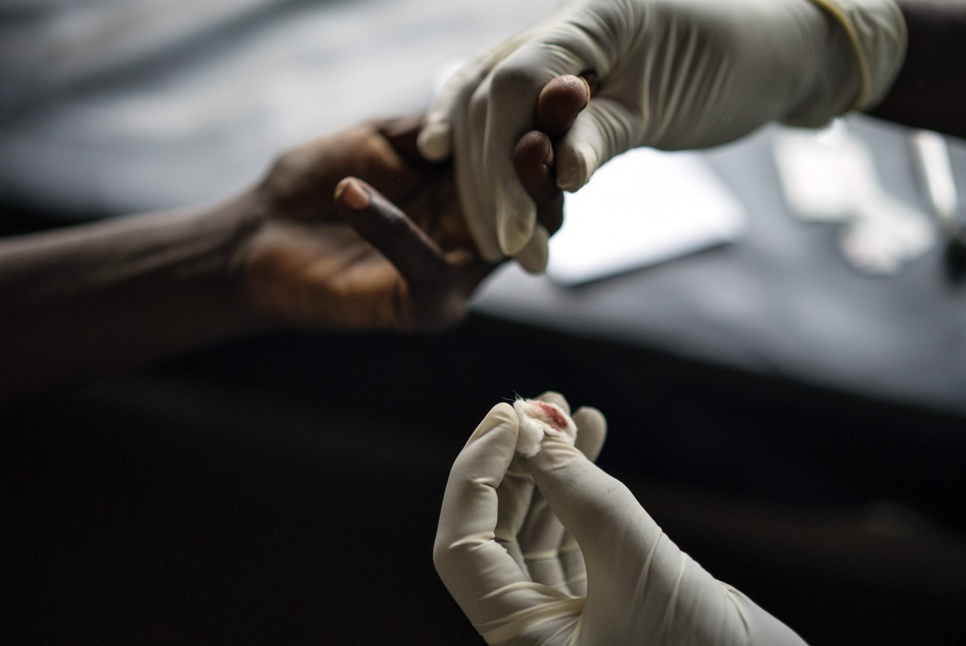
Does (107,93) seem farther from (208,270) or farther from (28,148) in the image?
(208,270)

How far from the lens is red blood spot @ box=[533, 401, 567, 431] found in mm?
391

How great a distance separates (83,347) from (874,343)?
2.93ft

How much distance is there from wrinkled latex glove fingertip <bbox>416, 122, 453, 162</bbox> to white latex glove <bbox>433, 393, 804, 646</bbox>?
0.29 m

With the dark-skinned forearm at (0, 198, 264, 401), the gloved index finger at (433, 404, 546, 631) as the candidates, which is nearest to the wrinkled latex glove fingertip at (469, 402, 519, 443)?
the gloved index finger at (433, 404, 546, 631)

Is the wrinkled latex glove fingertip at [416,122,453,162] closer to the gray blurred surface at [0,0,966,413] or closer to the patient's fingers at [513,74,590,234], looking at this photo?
the patient's fingers at [513,74,590,234]

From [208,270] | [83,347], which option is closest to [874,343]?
[208,270]

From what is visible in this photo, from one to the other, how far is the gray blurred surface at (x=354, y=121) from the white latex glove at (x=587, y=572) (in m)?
0.47

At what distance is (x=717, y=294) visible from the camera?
89cm

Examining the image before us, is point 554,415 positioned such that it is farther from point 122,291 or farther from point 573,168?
point 122,291

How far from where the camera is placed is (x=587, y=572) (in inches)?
14.9

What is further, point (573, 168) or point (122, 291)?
point (122, 291)

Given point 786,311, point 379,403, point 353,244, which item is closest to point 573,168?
point 353,244

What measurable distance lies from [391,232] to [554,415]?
218 mm

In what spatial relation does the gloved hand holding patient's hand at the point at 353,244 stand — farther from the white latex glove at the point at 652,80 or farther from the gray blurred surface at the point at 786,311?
the gray blurred surface at the point at 786,311
